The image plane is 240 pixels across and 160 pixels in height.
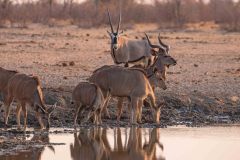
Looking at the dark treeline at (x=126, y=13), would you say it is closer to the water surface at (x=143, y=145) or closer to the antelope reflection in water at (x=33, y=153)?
the water surface at (x=143, y=145)

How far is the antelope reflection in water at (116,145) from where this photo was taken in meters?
12.4

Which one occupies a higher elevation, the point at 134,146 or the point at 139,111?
the point at 139,111

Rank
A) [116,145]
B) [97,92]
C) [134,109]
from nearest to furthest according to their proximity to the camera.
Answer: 1. [116,145]
2. [97,92]
3. [134,109]

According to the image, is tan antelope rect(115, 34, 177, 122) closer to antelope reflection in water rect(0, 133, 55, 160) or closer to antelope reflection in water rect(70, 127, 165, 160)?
antelope reflection in water rect(70, 127, 165, 160)

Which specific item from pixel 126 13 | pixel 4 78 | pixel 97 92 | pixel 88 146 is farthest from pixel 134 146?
pixel 126 13

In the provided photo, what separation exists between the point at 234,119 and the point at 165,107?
1.43 metres

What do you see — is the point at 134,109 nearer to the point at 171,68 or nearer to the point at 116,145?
the point at 116,145

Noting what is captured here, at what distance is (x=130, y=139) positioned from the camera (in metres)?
13.9

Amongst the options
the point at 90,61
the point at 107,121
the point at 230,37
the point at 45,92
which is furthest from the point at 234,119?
the point at 230,37

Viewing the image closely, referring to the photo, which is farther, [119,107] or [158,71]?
[158,71]

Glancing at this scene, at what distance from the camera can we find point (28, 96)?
1443 centimetres

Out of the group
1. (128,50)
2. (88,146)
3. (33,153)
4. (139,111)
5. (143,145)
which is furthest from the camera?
(128,50)

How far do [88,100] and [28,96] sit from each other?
1051 mm

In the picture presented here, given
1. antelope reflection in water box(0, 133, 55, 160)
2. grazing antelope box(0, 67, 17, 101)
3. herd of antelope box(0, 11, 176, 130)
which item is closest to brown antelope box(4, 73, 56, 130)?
herd of antelope box(0, 11, 176, 130)
